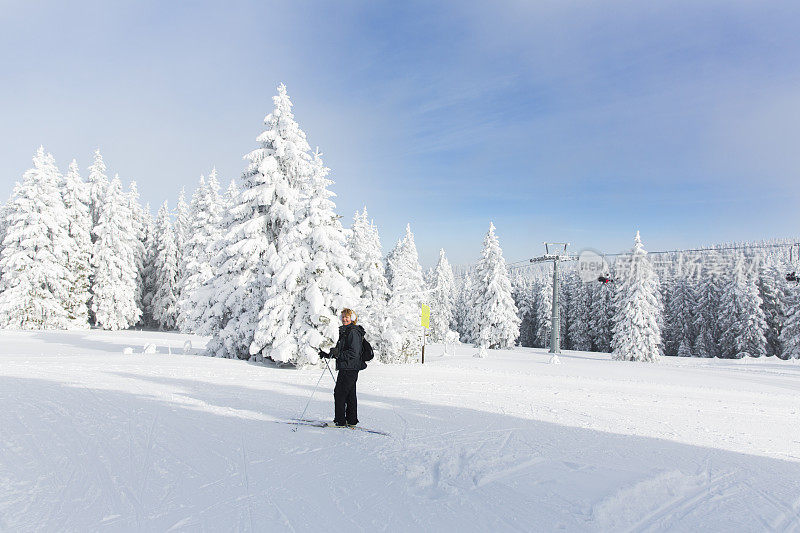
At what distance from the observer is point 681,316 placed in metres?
56.8

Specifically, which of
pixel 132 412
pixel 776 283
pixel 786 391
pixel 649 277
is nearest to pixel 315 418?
pixel 132 412

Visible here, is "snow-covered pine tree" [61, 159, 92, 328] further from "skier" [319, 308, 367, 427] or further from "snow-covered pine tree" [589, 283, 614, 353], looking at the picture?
"snow-covered pine tree" [589, 283, 614, 353]

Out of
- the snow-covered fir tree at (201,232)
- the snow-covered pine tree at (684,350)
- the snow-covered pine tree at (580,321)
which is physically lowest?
the snow-covered pine tree at (684,350)

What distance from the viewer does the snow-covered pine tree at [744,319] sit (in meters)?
47.6

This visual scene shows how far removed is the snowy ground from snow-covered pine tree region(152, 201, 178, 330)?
3729cm

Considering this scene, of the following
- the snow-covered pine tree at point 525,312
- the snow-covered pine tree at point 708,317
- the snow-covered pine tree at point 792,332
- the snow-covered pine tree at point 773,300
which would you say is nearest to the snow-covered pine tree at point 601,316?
the snow-covered pine tree at point 708,317

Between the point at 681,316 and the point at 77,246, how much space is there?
6616cm

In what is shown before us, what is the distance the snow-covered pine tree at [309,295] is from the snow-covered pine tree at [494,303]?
2908cm

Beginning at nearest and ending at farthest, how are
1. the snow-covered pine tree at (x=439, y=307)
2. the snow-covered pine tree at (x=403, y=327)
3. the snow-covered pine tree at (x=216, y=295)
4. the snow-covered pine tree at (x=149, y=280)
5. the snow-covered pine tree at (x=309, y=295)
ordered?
1. the snow-covered pine tree at (x=309, y=295)
2. the snow-covered pine tree at (x=216, y=295)
3. the snow-covered pine tree at (x=403, y=327)
4. the snow-covered pine tree at (x=149, y=280)
5. the snow-covered pine tree at (x=439, y=307)

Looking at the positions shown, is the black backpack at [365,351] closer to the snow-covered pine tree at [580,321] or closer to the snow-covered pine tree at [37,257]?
the snow-covered pine tree at [37,257]

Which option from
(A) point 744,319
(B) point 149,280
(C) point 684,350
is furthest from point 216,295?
(C) point 684,350

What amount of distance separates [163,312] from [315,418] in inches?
1736

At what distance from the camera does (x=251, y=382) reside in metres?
13.1

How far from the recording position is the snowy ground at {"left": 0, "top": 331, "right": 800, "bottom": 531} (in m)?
4.14
